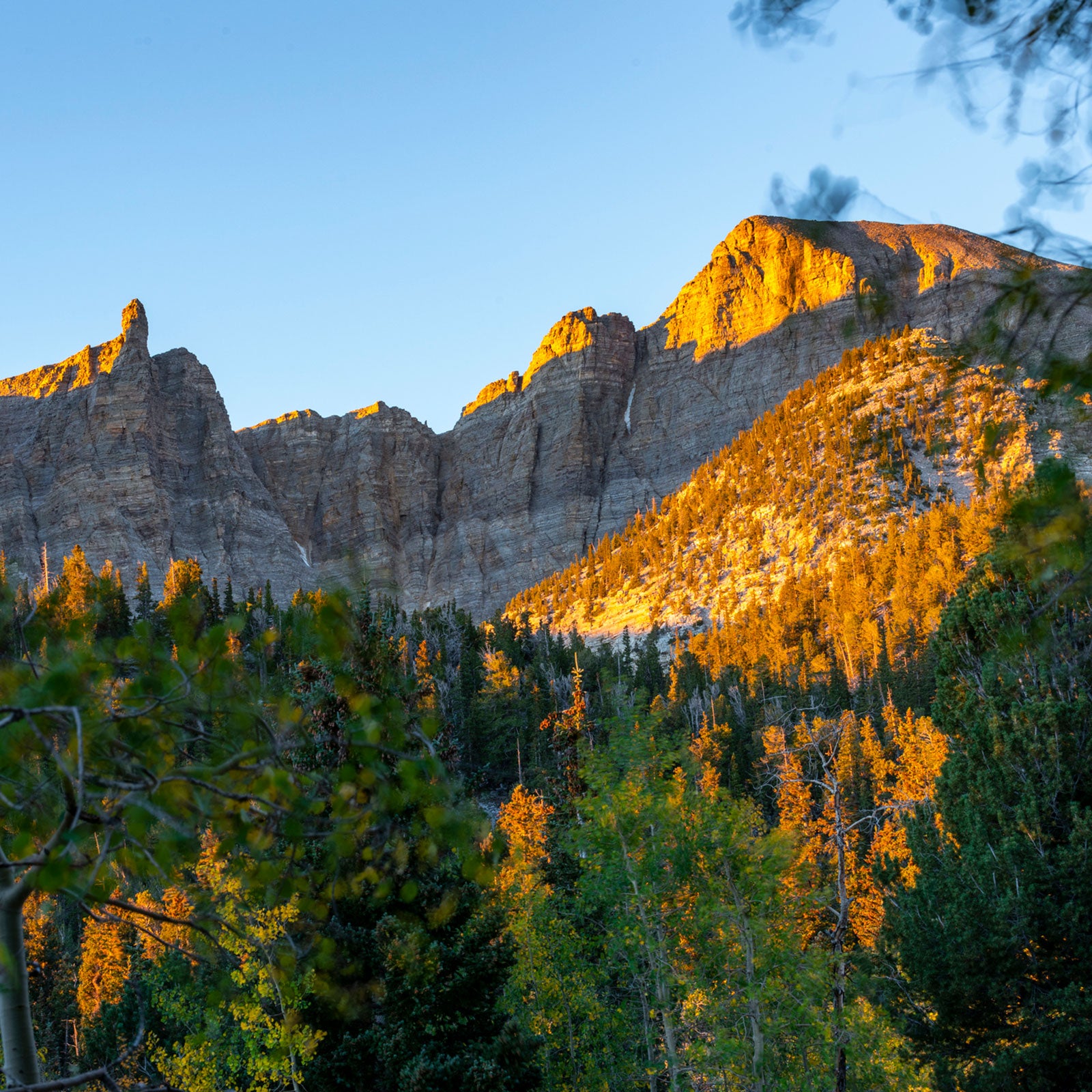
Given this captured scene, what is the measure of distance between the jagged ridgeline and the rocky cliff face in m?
34.3

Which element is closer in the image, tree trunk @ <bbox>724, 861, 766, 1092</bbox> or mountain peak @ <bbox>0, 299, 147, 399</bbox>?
tree trunk @ <bbox>724, 861, 766, 1092</bbox>

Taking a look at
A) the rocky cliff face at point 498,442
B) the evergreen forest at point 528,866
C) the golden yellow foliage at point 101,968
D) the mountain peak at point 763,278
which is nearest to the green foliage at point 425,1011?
the evergreen forest at point 528,866

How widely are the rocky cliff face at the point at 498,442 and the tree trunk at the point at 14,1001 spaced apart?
5777 inches

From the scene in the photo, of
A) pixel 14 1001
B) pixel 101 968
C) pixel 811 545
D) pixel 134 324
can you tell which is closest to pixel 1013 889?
pixel 14 1001

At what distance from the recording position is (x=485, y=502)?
621ft

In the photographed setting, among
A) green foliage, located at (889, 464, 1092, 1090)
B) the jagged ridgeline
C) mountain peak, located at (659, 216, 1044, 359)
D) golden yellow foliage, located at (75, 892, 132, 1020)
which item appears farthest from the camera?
mountain peak, located at (659, 216, 1044, 359)

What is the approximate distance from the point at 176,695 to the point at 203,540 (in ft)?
558

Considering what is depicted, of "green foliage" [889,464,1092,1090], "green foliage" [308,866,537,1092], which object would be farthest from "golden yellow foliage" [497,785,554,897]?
"green foliage" [889,464,1092,1090]

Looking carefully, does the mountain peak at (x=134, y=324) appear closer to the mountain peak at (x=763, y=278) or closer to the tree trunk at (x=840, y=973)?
the mountain peak at (x=763, y=278)

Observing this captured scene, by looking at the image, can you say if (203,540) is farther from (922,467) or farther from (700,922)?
(700,922)

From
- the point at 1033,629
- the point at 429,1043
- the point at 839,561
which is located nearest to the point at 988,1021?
the point at 429,1043

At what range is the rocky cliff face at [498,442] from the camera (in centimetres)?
15562

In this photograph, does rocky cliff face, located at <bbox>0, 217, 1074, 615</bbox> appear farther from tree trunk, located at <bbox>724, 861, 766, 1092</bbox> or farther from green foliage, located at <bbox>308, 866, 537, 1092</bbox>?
green foliage, located at <bbox>308, 866, 537, 1092</bbox>

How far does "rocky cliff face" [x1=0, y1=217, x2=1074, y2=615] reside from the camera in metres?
156
